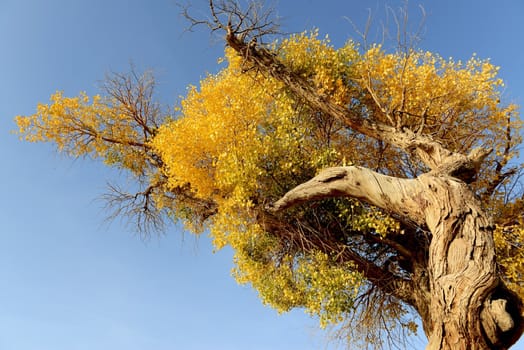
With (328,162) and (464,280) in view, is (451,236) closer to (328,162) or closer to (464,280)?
(464,280)

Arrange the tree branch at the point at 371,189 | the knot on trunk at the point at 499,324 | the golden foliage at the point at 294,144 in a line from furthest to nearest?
the golden foliage at the point at 294,144 → the tree branch at the point at 371,189 → the knot on trunk at the point at 499,324

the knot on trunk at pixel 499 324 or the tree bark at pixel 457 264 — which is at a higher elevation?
the tree bark at pixel 457 264

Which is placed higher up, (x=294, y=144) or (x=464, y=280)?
(x=294, y=144)

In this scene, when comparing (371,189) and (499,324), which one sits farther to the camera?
(371,189)

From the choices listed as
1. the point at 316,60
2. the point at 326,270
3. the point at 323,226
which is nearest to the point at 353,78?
the point at 316,60

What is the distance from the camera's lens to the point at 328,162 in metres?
7.66

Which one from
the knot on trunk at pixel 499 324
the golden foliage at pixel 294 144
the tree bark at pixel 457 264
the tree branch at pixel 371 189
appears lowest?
the knot on trunk at pixel 499 324

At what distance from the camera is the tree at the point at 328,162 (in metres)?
7.00

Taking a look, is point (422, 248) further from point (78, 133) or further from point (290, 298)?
point (78, 133)

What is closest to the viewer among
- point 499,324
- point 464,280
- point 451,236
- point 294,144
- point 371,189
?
point 499,324

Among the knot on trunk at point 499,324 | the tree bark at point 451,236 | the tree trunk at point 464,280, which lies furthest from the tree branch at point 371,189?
the knot on trunk at point 499,324

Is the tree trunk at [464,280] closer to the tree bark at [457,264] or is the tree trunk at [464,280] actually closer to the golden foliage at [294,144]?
the tree bark at [457,264]

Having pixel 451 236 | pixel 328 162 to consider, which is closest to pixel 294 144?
pixel 328 162

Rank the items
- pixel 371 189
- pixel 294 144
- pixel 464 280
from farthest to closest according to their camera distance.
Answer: pixel 294 144 → pixel 371 189 → pixel 464 280
